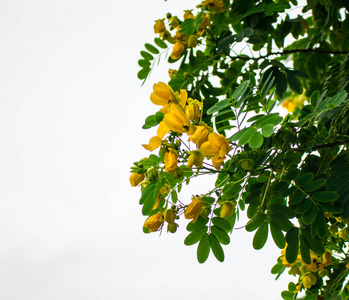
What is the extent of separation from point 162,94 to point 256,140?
203mm

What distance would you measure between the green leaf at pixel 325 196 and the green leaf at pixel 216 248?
0.21 meters

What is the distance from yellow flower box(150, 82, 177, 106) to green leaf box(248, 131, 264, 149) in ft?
0.56

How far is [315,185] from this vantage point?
94 cm

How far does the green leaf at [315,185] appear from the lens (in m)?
0.94

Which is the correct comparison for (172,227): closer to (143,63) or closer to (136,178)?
(136,178)

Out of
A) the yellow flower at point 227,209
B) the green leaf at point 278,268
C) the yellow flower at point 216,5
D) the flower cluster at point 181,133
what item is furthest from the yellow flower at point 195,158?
the yellow flower at point 216,5

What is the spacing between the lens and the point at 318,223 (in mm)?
945

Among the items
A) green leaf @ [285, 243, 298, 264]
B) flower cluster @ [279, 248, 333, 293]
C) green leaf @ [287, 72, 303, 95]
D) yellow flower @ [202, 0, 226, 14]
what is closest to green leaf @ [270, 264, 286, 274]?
flower cluster @ [279, 248, 333, 293]

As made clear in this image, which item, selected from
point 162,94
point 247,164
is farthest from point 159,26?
point 247,164

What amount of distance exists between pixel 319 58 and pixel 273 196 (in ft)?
4.17

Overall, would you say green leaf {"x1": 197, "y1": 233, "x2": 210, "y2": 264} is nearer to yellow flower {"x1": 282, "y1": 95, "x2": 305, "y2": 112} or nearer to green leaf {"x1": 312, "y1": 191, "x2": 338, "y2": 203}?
green leaf {"x1": 312, "y1": 191, "x2": 338, "y2": 203}

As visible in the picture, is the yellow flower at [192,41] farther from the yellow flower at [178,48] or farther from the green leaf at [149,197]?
the green leaf at [149,197]

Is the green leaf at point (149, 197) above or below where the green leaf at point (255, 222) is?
above

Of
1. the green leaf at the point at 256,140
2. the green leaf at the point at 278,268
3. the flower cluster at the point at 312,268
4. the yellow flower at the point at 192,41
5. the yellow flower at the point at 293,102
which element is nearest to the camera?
the green leaf at the point at 256,140
